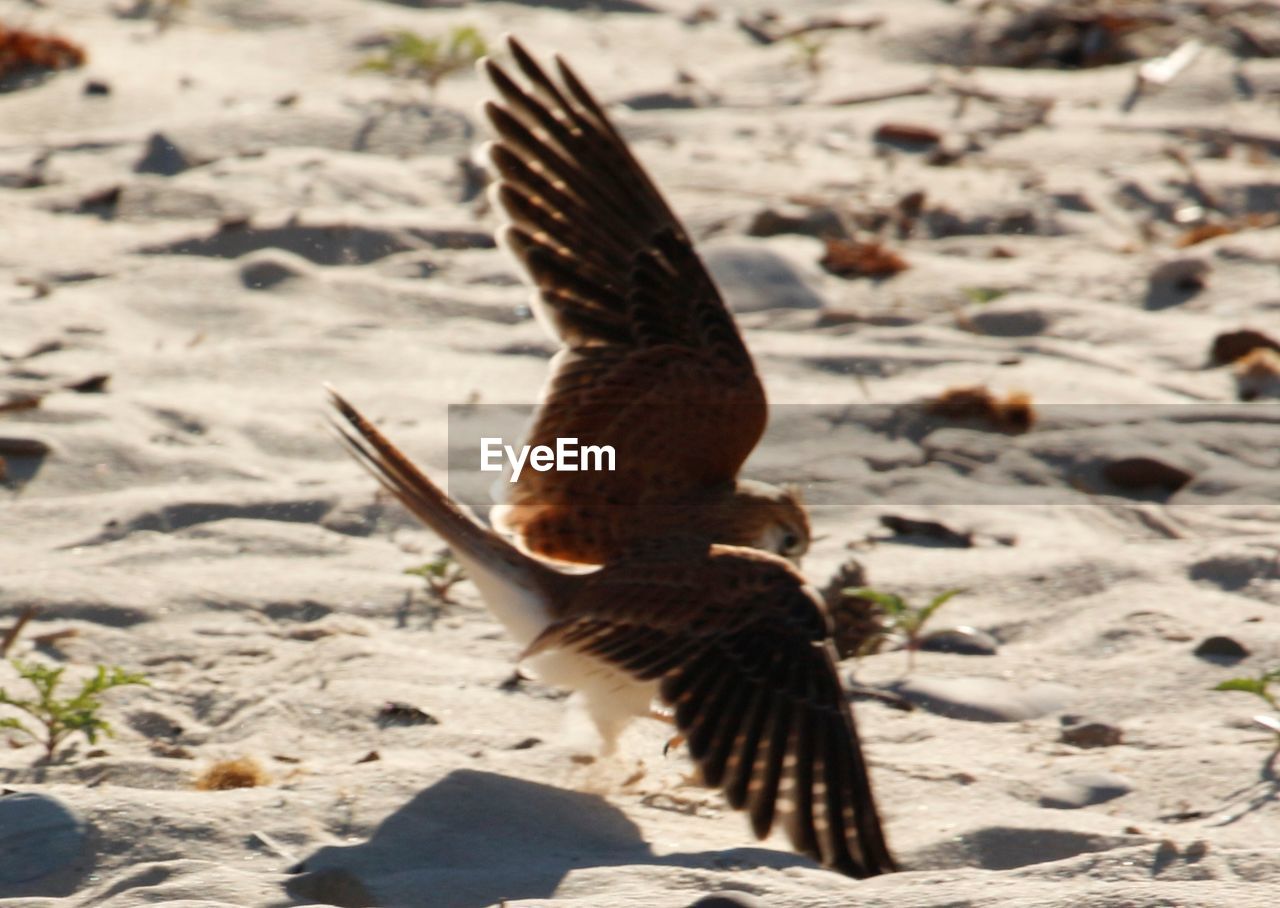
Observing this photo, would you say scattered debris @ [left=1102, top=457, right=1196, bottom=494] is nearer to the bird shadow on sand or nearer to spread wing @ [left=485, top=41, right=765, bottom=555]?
spread wing @ [left=485, top=41, right=765, bottom=555]

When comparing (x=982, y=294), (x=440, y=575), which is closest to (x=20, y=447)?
(x=440, y=575)

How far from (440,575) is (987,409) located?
1954 mm

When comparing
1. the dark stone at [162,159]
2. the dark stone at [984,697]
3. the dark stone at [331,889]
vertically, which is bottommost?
the dark stone at [331,889]

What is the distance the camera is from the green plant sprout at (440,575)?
467 centimetres

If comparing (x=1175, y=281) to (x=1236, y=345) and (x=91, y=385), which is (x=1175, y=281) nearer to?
(x=1236, y=345)

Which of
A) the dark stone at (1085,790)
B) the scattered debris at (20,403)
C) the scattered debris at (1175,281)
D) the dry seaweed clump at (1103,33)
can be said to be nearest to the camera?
the dark stone at (1085,790)

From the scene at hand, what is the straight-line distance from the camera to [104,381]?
220 inches

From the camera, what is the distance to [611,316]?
465cm

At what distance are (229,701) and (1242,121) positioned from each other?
5.92 metres

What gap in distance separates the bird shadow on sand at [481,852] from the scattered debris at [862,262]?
3.49 metres

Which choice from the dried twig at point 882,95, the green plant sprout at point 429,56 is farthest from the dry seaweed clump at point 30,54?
the dried twig at point 882,95

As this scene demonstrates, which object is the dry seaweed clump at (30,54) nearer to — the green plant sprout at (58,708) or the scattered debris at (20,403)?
the scattered debris at (20,403)

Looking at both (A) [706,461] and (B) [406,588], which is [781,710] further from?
(B) [406,588]

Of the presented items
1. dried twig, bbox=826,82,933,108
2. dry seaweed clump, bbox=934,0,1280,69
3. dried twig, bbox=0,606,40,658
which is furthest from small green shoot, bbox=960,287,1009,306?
dried twig, bbox=0,606,40,658
